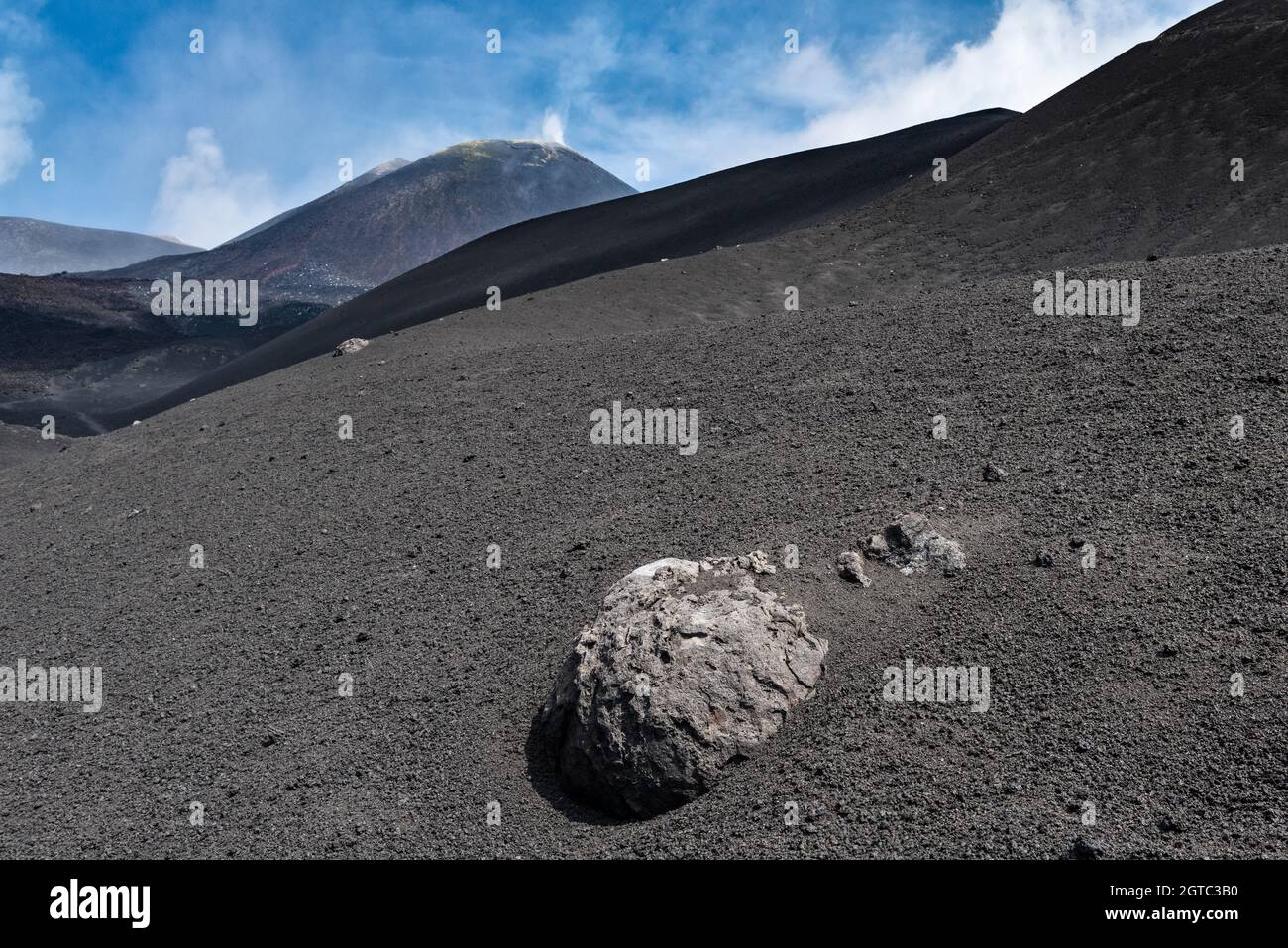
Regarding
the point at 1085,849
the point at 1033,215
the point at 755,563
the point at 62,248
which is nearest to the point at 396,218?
the point at 62,248

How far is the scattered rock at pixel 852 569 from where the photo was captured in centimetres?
516

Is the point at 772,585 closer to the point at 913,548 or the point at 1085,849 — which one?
the point at 913,548

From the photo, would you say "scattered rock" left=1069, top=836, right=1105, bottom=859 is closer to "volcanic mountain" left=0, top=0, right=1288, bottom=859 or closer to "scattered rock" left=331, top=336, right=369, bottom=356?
Answer: "volcanic mountain" left=0, top=0, right=1288, bottom=859

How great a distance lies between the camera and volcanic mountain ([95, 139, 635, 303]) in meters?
88.4

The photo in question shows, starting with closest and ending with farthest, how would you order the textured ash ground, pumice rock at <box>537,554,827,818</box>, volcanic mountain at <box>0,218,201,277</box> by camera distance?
the textured ash ground
pumice rock at <box>537,554,827,818</box>
volcanic mountain at <box>0,218,201,277</box>

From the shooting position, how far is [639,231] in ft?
99.7

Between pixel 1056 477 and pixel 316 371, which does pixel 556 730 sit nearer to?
pixel 1056 477

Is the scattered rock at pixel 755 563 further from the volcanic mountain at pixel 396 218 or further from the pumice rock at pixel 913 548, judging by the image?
the volcanic mountain at pixel 396 218

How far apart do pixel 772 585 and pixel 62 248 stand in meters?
181

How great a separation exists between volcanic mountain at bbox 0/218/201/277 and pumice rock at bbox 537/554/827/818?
6536 inches

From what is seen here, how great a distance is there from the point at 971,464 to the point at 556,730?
3326mm

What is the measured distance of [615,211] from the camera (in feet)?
112

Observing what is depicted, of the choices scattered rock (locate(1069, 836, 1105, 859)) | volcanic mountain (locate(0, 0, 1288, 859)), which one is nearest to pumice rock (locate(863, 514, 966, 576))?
volcanic mountain (locate(0, 0, 1288, 859))

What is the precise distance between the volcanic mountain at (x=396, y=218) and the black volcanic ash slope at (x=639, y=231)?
33419 millimetres
